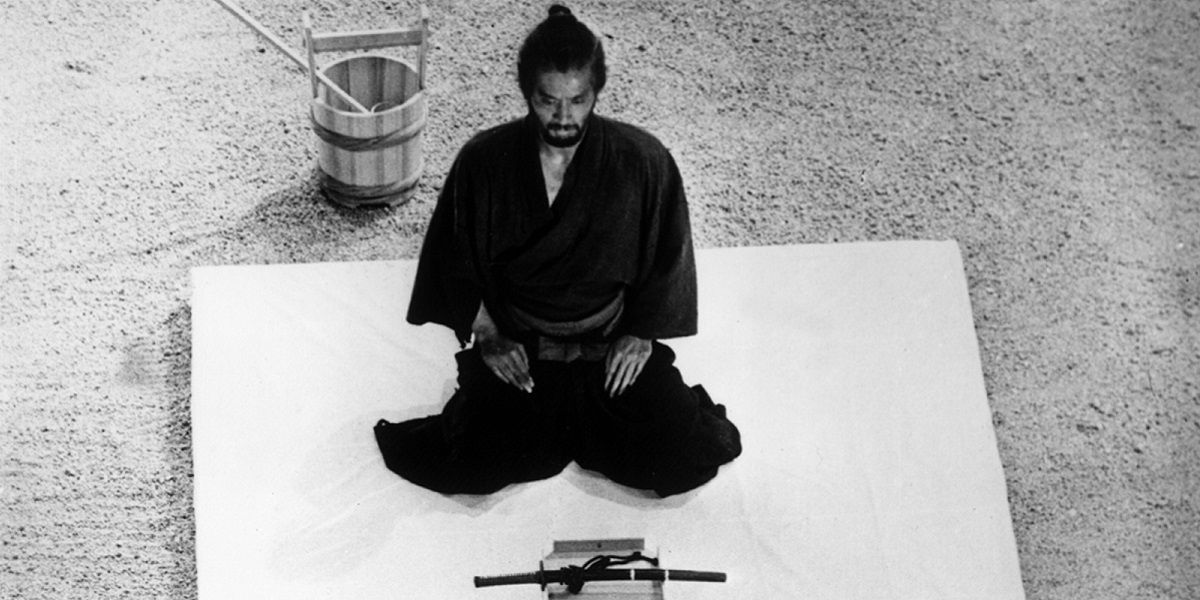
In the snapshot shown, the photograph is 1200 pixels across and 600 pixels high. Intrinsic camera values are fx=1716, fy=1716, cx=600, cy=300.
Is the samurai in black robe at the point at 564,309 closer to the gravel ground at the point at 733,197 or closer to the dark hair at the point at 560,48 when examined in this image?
the dark hair at the point at 560,48

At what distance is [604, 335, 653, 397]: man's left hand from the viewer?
3.03 metres

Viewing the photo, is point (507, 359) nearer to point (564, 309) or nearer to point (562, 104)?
point (564, 309)

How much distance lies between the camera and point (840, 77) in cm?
381

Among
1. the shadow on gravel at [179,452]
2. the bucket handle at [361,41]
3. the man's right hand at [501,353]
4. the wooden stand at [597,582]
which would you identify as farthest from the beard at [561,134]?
the shadow on gravel at [179,452]

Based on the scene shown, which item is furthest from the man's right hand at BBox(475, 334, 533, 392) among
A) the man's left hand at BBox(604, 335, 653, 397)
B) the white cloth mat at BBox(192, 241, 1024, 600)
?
the white cloth mat at BBox(192, 241, 1024, 600)

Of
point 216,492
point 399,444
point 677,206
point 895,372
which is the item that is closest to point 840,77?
point 895,372

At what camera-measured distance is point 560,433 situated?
314 cm

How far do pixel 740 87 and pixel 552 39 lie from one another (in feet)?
4.01

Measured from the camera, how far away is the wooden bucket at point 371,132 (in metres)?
3.29

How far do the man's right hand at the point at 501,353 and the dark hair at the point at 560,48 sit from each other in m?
0.54

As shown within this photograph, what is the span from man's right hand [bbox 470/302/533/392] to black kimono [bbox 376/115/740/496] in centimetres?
2

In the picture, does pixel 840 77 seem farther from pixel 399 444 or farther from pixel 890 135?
pixel 399 444

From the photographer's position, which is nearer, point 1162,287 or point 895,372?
point 895,372

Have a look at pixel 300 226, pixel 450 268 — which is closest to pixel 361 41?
pixel 300 226
